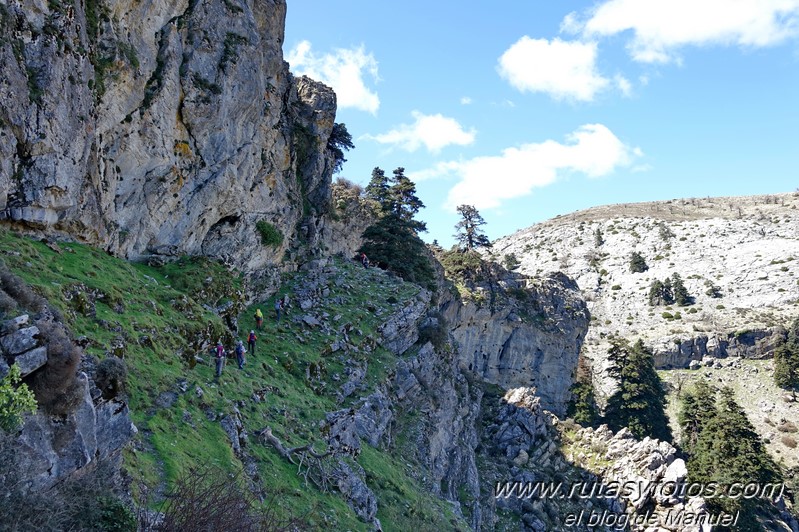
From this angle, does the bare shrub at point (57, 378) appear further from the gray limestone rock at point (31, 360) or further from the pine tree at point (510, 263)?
the pine tree at point (510, 263)

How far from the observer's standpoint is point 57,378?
9.42 meters

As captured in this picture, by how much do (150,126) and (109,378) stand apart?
16197 millimetres

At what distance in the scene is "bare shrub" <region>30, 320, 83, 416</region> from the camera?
9312 millimetres

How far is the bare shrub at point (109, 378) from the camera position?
11110mm

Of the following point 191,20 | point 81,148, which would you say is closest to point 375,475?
point 81,148

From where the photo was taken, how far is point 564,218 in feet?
448

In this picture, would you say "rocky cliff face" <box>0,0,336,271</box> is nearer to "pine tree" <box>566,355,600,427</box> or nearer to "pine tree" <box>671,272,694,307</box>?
"pine tree" <box>566,355,600,427</box>

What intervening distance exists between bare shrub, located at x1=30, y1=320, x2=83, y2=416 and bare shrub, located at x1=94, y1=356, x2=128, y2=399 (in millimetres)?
1245

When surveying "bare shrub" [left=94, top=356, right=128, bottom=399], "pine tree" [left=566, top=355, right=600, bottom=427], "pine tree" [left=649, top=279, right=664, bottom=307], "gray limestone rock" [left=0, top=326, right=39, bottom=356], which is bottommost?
"pine tree" [left=566, top=355, right=600, bottom=427]

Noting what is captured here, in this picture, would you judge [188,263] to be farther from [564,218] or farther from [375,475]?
[564,218]

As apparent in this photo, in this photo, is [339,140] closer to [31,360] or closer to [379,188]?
[379,188]

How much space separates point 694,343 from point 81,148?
73.4m

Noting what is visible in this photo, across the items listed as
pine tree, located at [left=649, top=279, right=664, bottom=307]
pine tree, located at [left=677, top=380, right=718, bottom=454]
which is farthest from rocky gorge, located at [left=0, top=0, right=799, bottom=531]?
pine tree, located at [left=649, top=279, right=664, bottom=307]

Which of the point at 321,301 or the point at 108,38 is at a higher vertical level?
the point at 108,38
